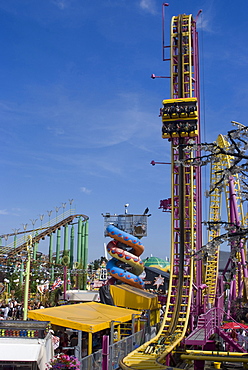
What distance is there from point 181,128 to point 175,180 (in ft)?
9.08

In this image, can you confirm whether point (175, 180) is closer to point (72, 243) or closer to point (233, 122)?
point (233, 122)

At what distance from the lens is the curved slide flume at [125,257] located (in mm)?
23844

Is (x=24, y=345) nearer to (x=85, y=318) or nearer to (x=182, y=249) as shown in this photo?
(x=85, y=318)

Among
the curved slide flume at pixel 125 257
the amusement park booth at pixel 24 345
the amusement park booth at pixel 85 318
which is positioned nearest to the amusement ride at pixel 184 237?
the amusement park booth at pixel 85 318

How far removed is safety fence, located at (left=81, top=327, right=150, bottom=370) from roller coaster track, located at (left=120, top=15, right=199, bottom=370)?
18.3 inches

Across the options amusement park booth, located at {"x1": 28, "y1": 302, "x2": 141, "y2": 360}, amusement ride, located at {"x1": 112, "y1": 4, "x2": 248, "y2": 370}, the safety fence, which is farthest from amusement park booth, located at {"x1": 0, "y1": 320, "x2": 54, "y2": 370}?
amusement ride, located at {"x1": 112, "y1": 4, "x2": 248, "y2": 370}

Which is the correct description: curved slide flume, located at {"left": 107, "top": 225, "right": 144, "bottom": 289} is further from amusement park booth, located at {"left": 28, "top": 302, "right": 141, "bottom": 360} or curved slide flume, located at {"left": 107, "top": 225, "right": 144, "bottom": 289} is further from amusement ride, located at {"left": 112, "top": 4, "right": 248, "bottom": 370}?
amusement park booth, located at {"left": 28, "top": 302, "right": 141, "bottom": 360}

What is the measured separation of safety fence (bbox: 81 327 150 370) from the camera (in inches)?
414

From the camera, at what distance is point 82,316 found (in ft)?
44.9

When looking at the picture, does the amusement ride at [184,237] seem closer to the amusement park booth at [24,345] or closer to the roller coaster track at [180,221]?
the roller coaster track at [180,221]

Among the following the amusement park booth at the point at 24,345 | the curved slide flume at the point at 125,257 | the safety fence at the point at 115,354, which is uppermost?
the curved slide flume at the point at 125,257

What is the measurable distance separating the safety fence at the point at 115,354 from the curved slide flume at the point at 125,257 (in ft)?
25.1

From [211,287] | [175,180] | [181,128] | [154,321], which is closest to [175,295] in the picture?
[154,321]

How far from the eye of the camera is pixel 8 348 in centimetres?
915
